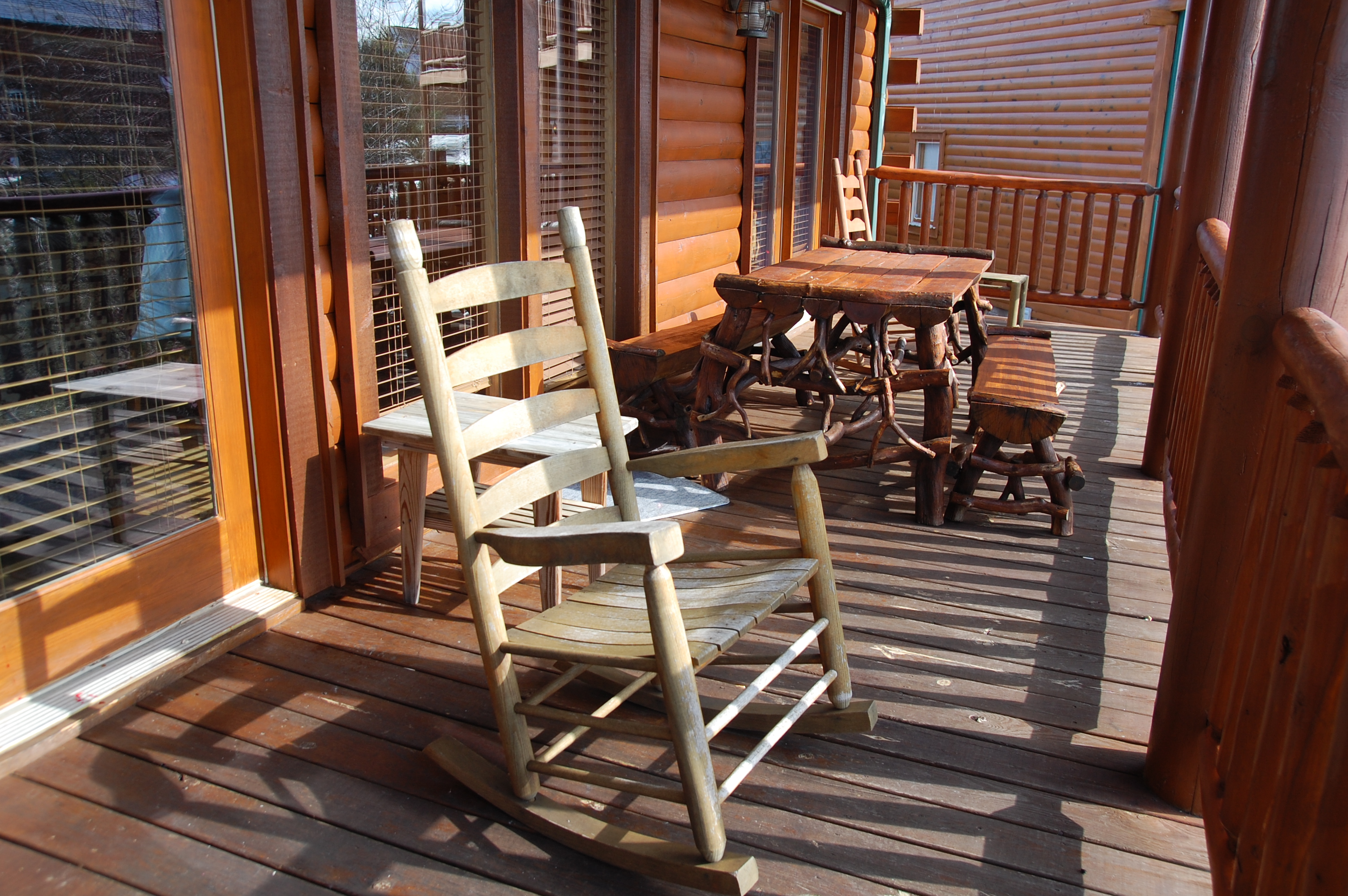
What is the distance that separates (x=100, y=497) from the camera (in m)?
2.15

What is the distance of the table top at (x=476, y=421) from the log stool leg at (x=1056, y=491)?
149 cm

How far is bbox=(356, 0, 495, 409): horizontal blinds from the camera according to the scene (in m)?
2.76

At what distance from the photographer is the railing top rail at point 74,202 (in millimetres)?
1910

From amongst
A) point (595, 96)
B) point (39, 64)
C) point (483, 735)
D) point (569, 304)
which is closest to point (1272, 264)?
point (483, 735)

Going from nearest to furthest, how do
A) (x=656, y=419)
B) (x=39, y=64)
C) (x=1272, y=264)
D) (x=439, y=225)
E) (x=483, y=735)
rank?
(x=1272, y=264) < (x=39, y=64) < (x=483, y=735) < (x=439, y=225) < (x=656, y=419)

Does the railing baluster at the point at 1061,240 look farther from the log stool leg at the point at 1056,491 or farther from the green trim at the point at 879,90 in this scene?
the log stool leg at the point at 1056,491

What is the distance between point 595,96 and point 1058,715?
2911 mm

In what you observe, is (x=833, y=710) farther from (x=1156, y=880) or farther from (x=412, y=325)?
(x=412, y=325)

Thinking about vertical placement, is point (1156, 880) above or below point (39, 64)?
below

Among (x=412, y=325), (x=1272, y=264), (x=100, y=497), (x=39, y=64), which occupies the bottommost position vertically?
(x=100, y=497)

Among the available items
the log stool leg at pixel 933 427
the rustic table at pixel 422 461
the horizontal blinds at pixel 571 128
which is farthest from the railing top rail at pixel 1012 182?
the rustic table at pixel 422 461

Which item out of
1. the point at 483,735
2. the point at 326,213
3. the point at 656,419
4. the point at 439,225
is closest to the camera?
the point at 483,735

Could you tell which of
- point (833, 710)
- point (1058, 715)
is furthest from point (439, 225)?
point (1058, 715)

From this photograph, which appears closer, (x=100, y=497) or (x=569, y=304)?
(x=100, y=497)
